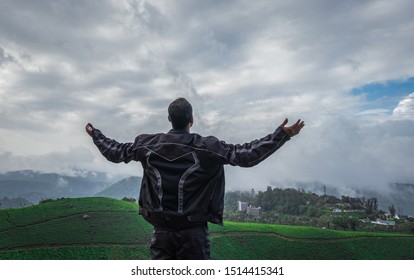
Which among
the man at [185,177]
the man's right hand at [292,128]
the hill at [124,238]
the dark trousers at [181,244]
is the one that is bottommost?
the hill at [124,238]

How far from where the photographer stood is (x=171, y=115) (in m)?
2.42

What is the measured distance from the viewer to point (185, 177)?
227cm

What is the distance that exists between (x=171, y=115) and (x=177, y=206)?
582mm

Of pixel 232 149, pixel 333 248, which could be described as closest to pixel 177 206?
pixel 232 149

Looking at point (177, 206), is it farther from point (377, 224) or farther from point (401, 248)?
point (377, 224)

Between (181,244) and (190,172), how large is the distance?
467mm

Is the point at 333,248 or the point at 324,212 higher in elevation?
the point at 324,212

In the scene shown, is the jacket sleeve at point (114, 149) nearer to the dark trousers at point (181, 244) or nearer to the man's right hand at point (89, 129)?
the man's right hand at point (89, 129)

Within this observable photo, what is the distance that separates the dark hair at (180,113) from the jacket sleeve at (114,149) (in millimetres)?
337

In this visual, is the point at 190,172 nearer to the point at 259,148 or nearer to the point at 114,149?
the point at 259,148

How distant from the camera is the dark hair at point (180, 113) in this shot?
240 centimetres

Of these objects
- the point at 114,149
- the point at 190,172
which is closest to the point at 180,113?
the point at 190,172

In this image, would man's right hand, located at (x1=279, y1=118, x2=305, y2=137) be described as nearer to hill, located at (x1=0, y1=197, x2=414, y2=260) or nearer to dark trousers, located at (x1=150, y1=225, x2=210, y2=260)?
dark trousers, located at (x1=150, y1=225, x2=210, y2=260)

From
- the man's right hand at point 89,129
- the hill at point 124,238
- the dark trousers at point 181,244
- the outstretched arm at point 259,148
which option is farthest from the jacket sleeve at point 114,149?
the hill at point 124,238
